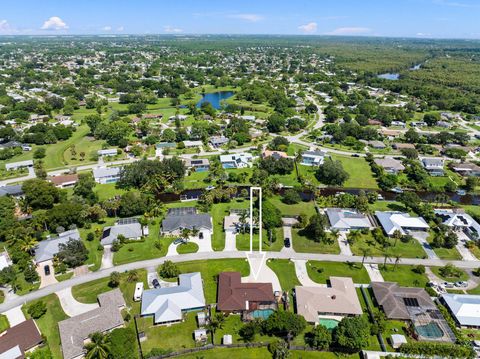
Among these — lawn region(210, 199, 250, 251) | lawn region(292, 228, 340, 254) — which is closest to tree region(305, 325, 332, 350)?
lawn region(292, 228, 340, 254)

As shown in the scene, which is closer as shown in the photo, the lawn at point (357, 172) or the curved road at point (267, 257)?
the curved road at point (267, 257)

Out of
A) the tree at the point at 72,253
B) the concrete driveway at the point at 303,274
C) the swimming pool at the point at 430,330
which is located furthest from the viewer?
the tree at the point at 72,253

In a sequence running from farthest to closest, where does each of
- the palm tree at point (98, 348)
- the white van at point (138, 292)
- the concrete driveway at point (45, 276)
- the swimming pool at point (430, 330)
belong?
the concrete driveway at point (45, 276), the white van at point (138, 292), the swimming pool at point (430, 330), the palm tree at point (98, 348)

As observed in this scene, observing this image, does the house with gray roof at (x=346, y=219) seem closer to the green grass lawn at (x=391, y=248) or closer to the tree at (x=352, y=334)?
the green grass lawn at (x=391, y=248)

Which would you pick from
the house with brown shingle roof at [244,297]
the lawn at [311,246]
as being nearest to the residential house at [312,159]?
the lawn at [311,246]

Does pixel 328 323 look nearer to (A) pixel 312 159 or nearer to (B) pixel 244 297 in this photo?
(B) pixel 244 297

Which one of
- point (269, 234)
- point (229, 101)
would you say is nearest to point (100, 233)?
point (269, 234)

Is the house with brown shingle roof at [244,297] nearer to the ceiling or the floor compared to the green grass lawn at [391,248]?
nearer to the ceiling

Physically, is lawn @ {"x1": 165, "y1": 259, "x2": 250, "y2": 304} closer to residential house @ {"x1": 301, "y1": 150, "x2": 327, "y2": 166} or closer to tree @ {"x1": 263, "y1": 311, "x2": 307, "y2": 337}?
tree @ {"x1": 263, "y1": 311, "x2": 307, "y2": 337}
